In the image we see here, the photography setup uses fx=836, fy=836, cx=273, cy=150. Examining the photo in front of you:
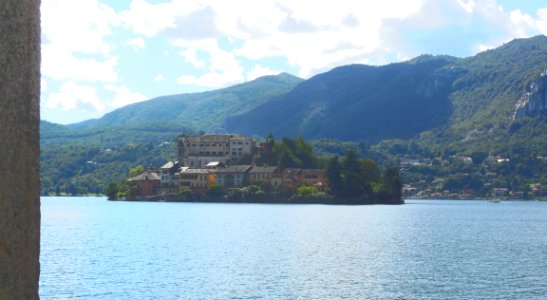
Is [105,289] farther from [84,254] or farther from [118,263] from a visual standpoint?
[84,254]

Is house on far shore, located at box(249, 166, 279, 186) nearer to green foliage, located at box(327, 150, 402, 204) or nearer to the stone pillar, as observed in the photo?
green foliage, located at box(327, 150, 402, 204)

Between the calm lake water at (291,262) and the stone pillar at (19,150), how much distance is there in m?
40.4

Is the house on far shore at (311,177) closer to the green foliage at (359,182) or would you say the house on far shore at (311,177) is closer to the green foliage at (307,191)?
the green foliage at (307,191)

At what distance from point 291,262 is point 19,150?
60371 millimetres

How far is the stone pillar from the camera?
6383mm

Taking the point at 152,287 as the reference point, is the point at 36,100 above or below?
above

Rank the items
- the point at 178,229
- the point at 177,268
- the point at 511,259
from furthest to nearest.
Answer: the point at 178,229 < the point at 511,259 < the point at 177,268

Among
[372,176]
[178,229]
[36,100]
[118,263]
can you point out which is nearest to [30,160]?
[36,100]

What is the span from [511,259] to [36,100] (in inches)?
2711

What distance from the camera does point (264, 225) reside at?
380 ft

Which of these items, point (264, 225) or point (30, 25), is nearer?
point (30, 25)

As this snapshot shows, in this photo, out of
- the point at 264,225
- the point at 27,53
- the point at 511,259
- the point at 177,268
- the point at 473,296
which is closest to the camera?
the point at 27,53

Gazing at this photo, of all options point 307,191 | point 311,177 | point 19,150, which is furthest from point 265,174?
point 19,150

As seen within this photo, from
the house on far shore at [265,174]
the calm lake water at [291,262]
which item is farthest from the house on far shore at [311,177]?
the calm lake water at [291,262]
